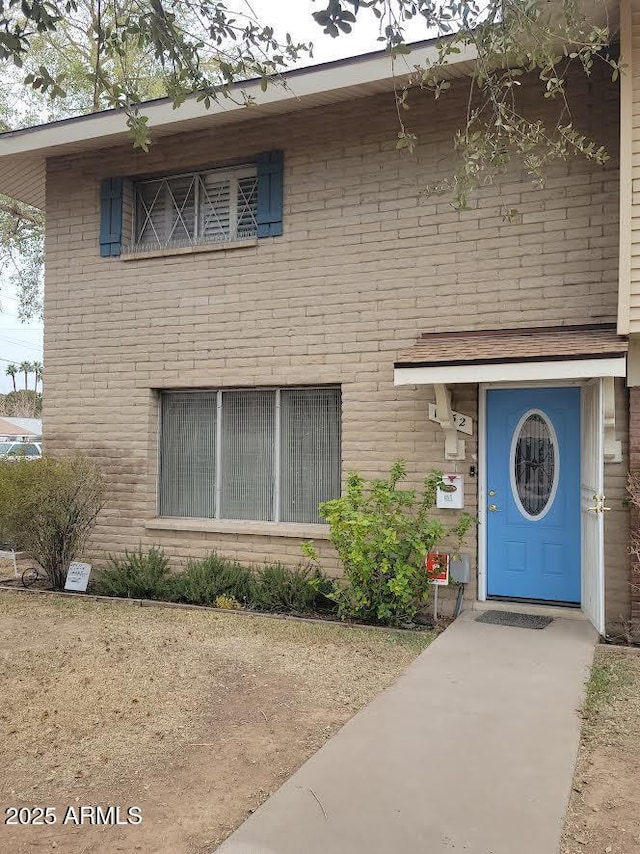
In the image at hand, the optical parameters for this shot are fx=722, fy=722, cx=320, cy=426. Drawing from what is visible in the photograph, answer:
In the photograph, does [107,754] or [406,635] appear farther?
[406,635]

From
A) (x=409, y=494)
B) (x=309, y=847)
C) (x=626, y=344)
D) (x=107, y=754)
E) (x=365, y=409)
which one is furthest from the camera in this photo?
(x=365, y=409)

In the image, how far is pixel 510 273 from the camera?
7.39 m

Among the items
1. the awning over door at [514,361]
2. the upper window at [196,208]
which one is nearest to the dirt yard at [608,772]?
the awning over door at [514,361]

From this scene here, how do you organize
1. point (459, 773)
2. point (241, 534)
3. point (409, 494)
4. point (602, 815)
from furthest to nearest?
point (241, 534) → point (409, 494) → point (459, 773) → point (602, 815)

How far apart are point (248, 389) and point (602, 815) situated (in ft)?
20.2

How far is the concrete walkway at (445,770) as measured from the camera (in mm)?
3211

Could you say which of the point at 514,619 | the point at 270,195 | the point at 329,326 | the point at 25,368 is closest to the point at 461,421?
the point at 329,326

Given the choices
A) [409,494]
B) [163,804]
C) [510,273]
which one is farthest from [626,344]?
[163,804]

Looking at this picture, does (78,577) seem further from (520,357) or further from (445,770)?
(445,770)

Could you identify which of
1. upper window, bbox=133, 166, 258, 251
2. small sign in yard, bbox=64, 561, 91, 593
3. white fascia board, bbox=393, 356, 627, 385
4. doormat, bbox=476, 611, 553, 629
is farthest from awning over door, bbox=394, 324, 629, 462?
small sign in yard, bbox=64, 561, 91, 593

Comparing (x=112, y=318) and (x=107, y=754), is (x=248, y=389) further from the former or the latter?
(x=107, y=754)

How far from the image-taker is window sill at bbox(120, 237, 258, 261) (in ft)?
28.3

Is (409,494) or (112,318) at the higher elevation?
(112,318)

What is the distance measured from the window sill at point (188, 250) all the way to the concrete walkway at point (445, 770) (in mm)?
5225
